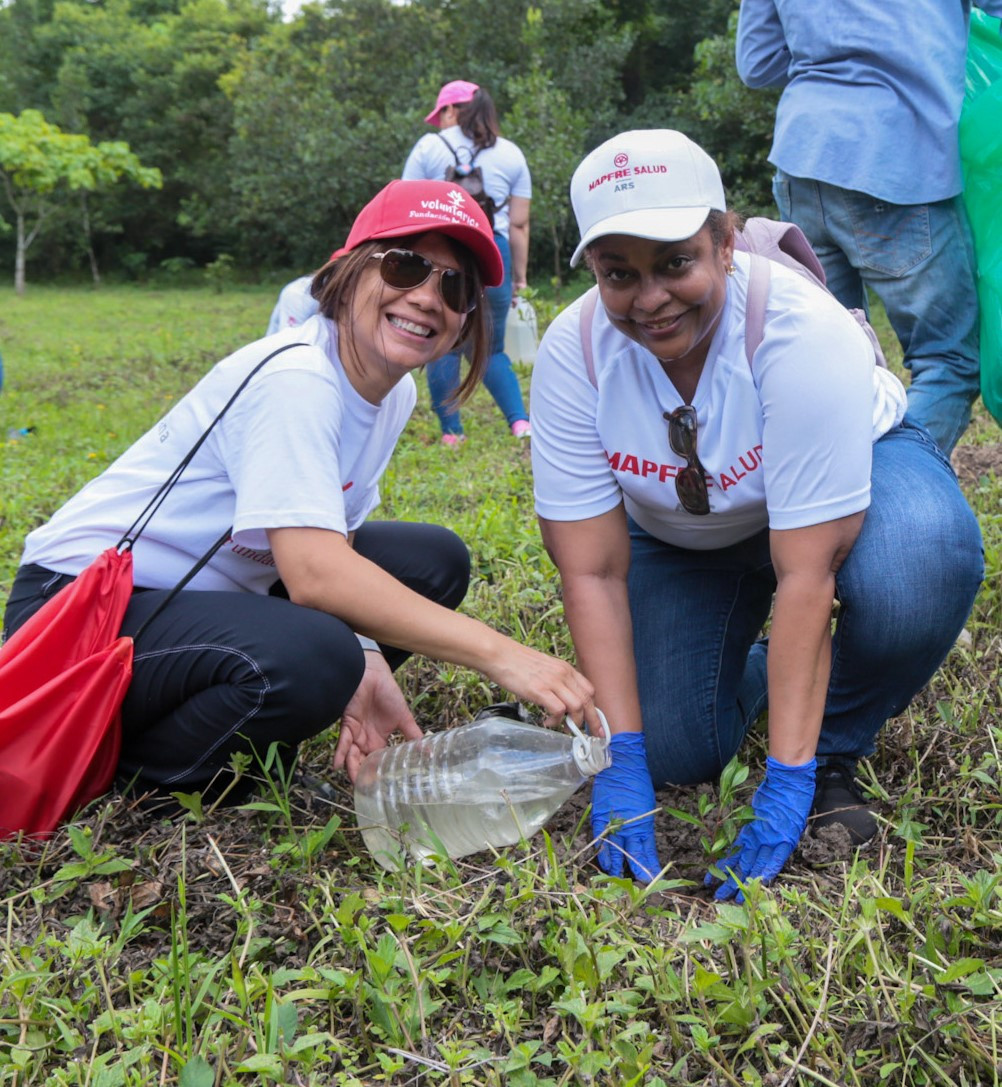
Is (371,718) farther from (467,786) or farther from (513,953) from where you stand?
(513,953)

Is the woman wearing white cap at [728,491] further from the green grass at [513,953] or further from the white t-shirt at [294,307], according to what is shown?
the white t-shirt at [294,307]

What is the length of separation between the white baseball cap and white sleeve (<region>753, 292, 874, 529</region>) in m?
0.30

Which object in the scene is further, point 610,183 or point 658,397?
point 658,397

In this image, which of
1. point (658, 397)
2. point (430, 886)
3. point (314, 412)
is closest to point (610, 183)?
point (658, 397)

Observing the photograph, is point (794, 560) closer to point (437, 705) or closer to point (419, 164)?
point (437, 705)

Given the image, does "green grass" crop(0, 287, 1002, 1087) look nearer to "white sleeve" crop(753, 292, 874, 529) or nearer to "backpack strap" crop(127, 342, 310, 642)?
"backpack strap" crop(127, 342, 310, 642)

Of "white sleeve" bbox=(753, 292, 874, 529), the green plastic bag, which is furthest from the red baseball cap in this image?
the green plastic bag

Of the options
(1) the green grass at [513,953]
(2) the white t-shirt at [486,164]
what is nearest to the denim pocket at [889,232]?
(1) the green grass at [513,953]

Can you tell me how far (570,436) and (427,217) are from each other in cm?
51

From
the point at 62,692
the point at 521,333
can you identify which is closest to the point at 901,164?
the point at 62,692

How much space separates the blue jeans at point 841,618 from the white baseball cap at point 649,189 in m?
0.72

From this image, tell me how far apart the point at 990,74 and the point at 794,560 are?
1.68 meters

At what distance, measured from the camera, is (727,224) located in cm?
207

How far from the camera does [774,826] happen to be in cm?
209
